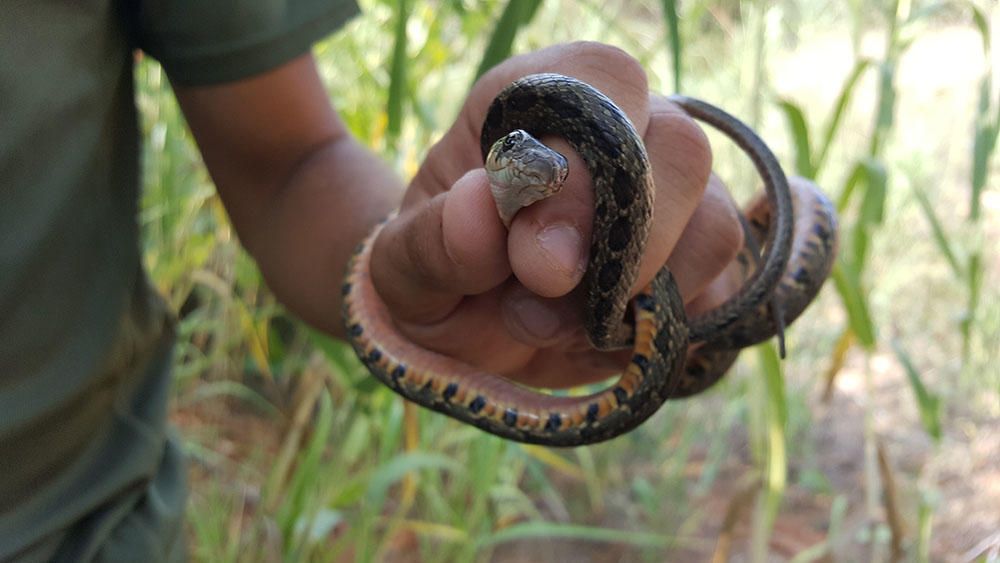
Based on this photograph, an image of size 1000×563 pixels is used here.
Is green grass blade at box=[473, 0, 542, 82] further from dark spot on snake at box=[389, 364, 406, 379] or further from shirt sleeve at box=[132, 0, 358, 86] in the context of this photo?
dark spot on snake at box=[389, 364, 406, 379]

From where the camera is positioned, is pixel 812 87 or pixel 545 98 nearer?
pixel 545 98

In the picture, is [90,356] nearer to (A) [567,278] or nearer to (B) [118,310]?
(B) [118,310]

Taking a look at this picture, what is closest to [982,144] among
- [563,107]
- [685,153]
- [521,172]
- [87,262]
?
[685,153]

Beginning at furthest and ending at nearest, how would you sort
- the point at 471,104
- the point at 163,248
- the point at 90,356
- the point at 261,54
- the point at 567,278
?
1. the point at 163,248
2. the point at 261,54
3. the point at 90,356
4. the point at 471,104
5. the point at 567,278

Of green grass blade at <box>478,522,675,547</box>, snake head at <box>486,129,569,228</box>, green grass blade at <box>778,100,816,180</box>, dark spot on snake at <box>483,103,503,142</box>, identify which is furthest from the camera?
green grass blade at <box>478,522,675,547</box>

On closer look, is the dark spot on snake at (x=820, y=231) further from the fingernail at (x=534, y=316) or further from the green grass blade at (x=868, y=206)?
the fingernail at (x=534, y=316)

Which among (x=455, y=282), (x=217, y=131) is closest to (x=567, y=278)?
(x=455, y=282)

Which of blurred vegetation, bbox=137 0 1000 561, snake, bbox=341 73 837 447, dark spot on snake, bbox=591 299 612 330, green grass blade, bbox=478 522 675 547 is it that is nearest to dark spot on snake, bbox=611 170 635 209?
snake, bbox=341 73 837 447
